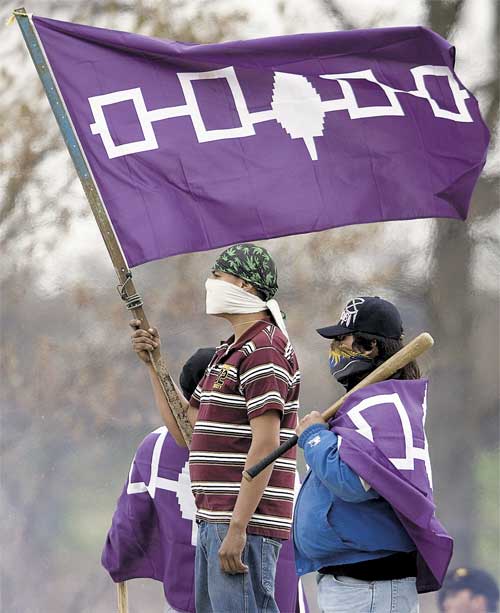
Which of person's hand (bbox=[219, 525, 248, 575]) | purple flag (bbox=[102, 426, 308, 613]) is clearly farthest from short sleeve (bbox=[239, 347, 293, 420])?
purple flag (bbox=[102, 426, 308, 613])

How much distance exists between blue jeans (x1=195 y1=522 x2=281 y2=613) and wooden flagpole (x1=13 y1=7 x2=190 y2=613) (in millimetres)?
429

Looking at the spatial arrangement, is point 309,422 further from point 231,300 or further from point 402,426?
point 231,300

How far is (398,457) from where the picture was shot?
2.75m

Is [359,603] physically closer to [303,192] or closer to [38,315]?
[303,192]

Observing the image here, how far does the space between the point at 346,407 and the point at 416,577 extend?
1.61ft

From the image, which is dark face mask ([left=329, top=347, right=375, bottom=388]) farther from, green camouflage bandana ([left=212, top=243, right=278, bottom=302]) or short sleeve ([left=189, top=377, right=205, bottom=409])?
short sleeve ([left=189, top=377, right=205, bottom=409])

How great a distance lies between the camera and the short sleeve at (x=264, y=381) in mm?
2908

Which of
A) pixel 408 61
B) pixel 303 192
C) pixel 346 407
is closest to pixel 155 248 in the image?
pixel 303 192

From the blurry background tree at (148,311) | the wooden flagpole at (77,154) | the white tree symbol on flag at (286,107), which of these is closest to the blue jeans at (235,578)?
the wooden flagpole at (77,154)

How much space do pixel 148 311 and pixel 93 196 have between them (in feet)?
11.9

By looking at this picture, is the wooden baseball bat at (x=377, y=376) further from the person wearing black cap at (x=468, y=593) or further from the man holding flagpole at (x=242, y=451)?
the person wearing black cap at (x=468, y=593)

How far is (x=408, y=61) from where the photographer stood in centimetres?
385

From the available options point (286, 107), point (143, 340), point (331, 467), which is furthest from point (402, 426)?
point (286, 107)

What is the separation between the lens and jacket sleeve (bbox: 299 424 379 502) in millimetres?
2717
